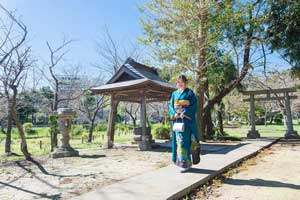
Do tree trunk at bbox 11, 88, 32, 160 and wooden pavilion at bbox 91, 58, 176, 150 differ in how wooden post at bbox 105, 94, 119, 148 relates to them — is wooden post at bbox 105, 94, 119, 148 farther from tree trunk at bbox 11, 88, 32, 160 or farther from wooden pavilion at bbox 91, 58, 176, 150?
tree trunk at bbox 11, 88, 32, 160

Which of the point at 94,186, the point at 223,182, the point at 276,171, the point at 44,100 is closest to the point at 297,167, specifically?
the point at 276,171

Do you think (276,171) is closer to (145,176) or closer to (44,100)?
(145,176)

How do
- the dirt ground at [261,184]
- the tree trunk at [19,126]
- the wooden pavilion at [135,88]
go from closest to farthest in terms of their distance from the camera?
the dirt ground at [261,184] → the tree trunk at [19,126] → the wooden pavilion at [135,88]

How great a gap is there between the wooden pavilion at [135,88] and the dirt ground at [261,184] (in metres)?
3.82

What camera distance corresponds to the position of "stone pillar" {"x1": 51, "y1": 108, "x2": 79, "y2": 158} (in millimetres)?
7164

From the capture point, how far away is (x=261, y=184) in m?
3.86

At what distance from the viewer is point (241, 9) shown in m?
8.98

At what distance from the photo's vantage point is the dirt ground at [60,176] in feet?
11.9

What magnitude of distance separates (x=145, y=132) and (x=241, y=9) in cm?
573

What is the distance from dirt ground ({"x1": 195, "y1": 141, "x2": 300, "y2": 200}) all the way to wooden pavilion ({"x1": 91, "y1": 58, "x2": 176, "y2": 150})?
382 cm

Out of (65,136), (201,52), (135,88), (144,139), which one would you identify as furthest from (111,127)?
(201,52)

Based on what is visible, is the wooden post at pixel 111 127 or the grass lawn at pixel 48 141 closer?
the wooden post at pixel 111 127

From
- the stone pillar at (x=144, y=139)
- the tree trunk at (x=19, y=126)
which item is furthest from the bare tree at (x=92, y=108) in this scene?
the tree trunk at (x=19, y=126)

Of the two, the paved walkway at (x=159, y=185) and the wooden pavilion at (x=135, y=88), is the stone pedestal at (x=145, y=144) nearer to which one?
the wooden pavilion at (x=135, y=88)
